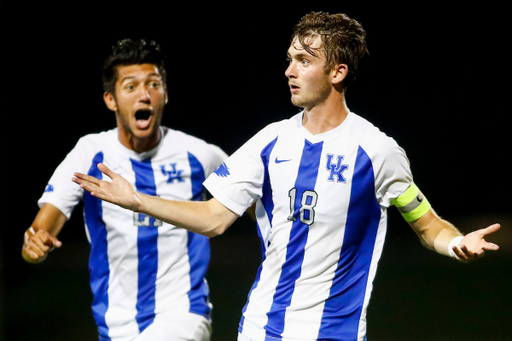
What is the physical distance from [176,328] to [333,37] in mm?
1619

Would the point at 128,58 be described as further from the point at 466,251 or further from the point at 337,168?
the point at 466,251

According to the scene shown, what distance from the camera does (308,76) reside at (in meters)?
2.43

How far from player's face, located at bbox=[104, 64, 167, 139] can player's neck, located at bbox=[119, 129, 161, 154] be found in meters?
0.01

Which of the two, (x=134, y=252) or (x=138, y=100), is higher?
(x=138, y=100)

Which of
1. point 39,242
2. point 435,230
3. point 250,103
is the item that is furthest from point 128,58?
point 250,103

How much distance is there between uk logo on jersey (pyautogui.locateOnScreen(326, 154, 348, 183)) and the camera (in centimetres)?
237

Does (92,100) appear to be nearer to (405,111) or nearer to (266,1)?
(266,1)

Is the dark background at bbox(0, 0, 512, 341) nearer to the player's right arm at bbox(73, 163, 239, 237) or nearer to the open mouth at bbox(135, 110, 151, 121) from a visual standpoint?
the open mouth at bbox(135, 110, 151, 121)

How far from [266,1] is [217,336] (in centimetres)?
328

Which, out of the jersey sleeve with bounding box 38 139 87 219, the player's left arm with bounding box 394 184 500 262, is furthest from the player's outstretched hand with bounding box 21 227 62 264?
the player's left arm with bounding box 394 184 500 262

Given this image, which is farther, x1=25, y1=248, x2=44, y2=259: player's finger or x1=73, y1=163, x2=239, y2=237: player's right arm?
x1=25, y1=248, x2=44, y2=259: player's finger

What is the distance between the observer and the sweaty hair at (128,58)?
3443 millimetres

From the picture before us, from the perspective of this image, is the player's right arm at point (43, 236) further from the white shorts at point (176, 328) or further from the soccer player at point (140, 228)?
the white shorts at point (176, 328)

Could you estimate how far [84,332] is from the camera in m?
4.73
